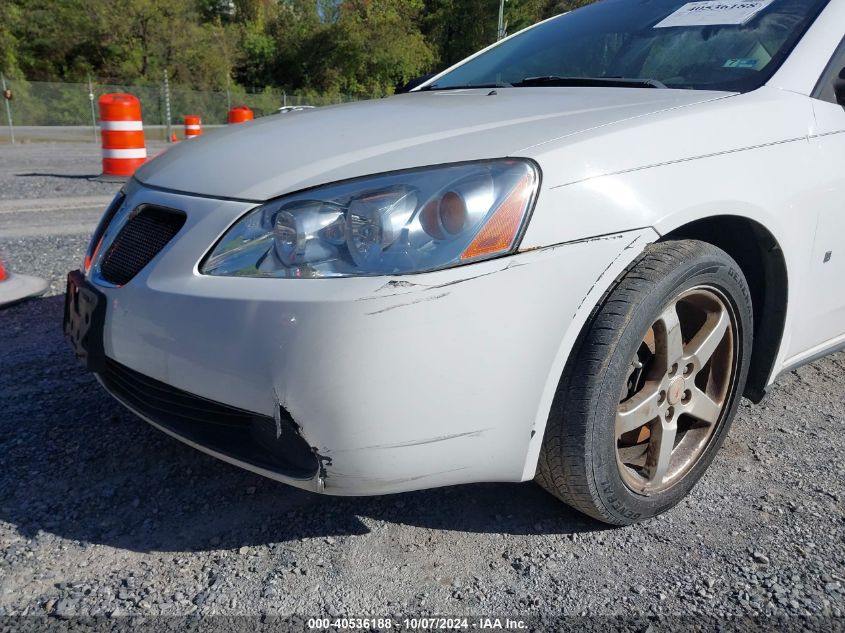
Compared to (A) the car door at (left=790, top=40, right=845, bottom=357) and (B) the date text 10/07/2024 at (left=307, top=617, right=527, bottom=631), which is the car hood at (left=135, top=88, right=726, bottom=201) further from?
(B) the date text 10/07/2024 at (left=307, top=617, right=527, bottom=631)

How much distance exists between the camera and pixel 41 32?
3541 cm

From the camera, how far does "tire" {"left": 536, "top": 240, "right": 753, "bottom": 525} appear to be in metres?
1.68

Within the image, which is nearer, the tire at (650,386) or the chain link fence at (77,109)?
the tire at (650,386)

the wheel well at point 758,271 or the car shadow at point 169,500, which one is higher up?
the wheel well at point 758,271

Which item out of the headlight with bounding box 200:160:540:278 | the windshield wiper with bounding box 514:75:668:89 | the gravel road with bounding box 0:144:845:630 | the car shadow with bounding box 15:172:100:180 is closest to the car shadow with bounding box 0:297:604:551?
the gravel road with bounding box 0:144:845:630

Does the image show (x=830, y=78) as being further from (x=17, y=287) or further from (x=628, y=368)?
(x=17, y=287)

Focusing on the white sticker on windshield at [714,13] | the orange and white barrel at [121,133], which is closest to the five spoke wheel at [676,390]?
the white sticker on windshield at [714,13]

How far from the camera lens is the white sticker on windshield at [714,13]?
8.06 feet

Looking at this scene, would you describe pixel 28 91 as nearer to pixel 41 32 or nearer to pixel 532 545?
pixel 41 32

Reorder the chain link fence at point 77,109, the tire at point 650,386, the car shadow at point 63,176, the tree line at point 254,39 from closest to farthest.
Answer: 1. the tire at point 650,386
2. the car shadow at point 63,176
3. the chain link fence at point 77,109
4. the tree line at point 254,39

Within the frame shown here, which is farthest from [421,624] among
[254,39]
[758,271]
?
[254,39]

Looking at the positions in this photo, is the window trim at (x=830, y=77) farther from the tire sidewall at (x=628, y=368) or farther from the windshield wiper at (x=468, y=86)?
the windshield wiper at (x=468, y=86)

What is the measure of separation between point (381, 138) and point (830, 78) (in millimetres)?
1482

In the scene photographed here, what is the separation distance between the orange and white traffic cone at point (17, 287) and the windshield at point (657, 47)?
96.2 inches
